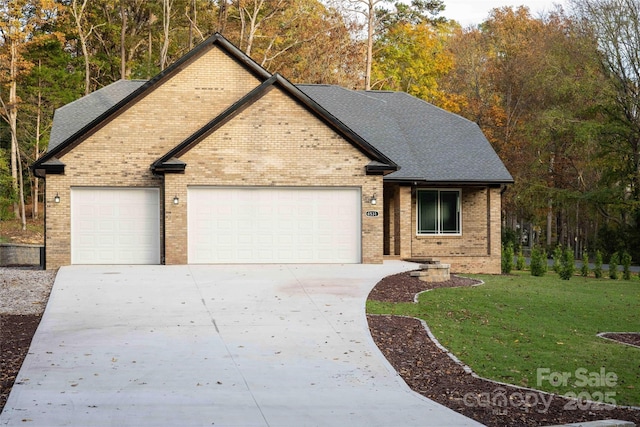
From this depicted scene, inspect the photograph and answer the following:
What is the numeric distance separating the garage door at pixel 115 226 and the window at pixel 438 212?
9.13 metres

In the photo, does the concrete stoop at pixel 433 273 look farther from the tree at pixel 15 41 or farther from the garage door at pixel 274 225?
the tree at pixel 15 41

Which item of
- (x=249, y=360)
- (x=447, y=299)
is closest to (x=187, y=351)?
(x=249, y=360)

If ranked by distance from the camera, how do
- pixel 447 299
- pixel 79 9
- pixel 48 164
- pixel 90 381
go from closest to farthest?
pixel 90 381, pixel 447 299, pixel 48 164, pixel 79 9

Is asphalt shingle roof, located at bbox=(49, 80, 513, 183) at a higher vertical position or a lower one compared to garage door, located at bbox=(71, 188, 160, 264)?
A: higher

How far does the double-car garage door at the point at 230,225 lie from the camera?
22.5 meters

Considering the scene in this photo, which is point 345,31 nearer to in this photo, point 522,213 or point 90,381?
point 522,213

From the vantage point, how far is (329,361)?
1164 cm

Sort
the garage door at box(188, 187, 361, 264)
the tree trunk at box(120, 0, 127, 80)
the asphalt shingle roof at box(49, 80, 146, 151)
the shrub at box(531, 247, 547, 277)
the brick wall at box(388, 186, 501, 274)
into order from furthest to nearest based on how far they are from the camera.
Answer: the tree trunk at box(120, 0, 127, 80), the shrub at box(531, 247, 547, 277), the brick wall at box(388, 186, 501, 274), the asphalt shingle roof at box(49, 80, 146, 151), the garage door at box(188, 187, 361, 264)

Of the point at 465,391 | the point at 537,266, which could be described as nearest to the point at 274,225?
the point at 537,266

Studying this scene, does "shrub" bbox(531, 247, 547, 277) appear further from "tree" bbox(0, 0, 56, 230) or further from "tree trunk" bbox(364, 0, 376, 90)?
"tree" bbox(0, 0, 56, 230)

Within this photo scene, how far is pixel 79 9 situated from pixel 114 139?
2493cm

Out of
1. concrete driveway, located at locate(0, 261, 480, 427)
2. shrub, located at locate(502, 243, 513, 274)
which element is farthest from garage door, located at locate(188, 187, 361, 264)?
shrub, located at locate(502, 243, 513, 274)

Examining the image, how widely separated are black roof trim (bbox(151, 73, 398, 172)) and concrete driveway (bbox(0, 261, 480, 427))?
182 inches

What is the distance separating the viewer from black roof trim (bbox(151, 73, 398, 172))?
22.0 metres
